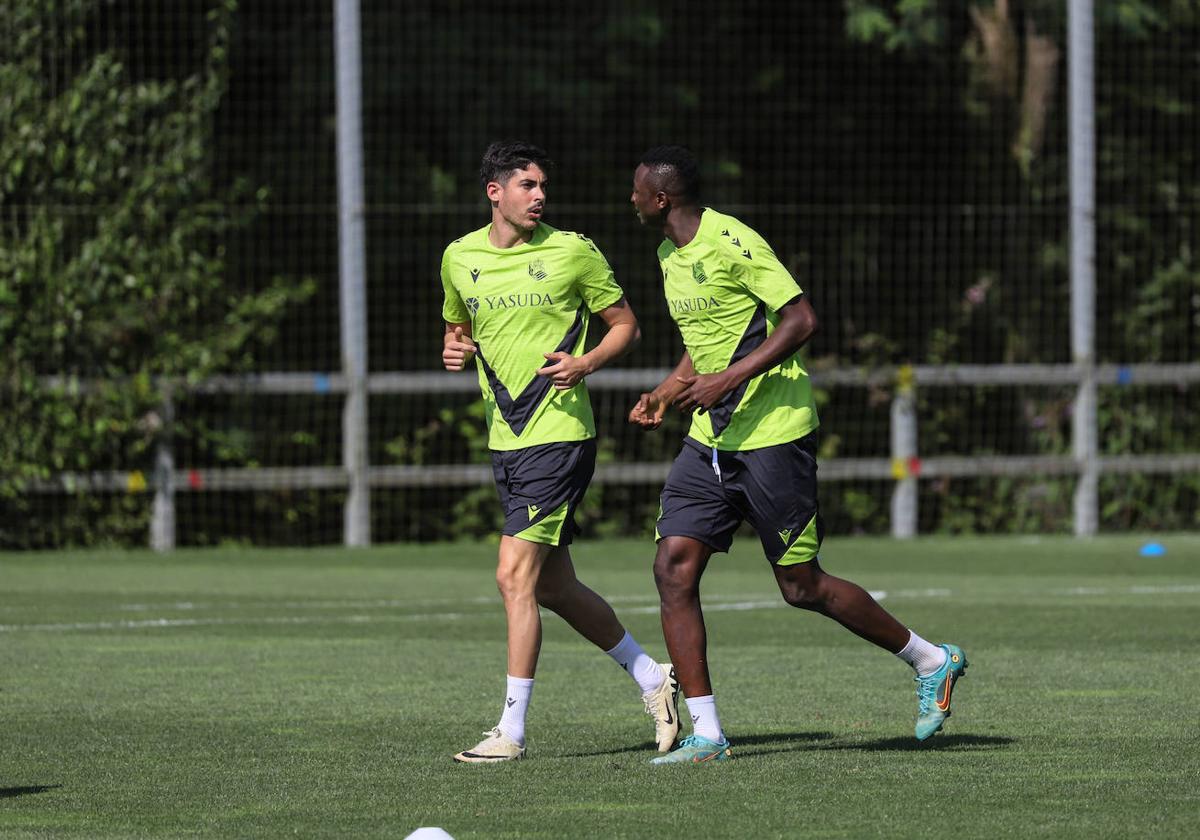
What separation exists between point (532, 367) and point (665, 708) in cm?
123

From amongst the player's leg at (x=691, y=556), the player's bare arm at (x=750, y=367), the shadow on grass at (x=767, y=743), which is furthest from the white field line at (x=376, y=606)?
the player's bare arm at (x=750, y=367)

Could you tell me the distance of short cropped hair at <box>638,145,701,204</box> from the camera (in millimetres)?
7855

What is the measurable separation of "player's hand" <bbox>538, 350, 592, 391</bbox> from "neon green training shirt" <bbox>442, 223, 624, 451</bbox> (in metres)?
0.09

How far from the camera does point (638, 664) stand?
322 inches

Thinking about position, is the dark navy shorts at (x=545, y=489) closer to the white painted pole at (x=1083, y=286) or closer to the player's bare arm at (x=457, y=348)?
the player's bare arm at (x=457, y=348)

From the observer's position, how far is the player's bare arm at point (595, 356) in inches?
307

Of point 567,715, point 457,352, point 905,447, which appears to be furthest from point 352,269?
point 457,352

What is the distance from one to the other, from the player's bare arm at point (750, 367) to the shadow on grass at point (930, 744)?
4.12ft

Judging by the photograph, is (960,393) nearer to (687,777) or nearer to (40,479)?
(40,479)

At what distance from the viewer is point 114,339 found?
1842cm

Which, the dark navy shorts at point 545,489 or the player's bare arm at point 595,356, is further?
the dark navy shorts at point 545,489

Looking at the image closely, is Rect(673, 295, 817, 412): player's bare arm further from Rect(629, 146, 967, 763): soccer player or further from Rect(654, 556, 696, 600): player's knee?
Rect(654, 556, 696, 600): player's knee

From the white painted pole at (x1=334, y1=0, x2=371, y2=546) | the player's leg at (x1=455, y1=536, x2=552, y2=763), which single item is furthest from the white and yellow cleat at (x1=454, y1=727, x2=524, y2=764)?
the white painted pole at (x1=334, y1=0, x2=371, y2=546)

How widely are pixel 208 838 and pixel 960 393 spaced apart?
50.3 ft
